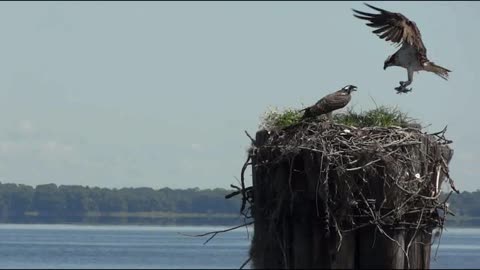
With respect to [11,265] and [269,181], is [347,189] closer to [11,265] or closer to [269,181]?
[269,181]

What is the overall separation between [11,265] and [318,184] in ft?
76.1

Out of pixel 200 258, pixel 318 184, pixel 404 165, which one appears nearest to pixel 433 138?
pixel 404 165

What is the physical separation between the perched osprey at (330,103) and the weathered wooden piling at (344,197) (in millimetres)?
408

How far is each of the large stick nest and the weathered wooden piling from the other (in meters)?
0.01

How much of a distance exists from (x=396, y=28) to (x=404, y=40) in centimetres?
26

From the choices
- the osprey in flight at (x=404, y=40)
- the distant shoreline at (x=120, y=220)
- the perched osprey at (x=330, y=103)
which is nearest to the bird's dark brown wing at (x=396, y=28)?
the osprey in flight at (x=404, y=40)

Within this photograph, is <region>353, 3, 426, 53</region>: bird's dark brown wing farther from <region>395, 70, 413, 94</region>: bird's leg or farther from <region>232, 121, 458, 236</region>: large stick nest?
<region>232, 121, 458, 236</region>: large stick nest

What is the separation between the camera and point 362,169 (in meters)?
18.9

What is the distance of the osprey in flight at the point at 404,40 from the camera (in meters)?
22.6

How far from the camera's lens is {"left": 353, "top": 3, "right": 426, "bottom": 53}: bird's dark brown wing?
22.6 metres

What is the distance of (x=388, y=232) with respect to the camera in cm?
1927

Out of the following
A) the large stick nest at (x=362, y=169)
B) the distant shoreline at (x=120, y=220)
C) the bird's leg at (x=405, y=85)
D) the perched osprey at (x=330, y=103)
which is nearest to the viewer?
the large stick nest at (x=362, y=169)

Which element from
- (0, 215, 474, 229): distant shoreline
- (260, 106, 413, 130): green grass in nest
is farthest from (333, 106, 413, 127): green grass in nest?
(0, 215, 474, 229): distant shoreline

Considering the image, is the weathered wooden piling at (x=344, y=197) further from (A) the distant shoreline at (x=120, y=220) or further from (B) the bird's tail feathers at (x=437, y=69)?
(A) the distant shoreline at (x=120, y=220)
